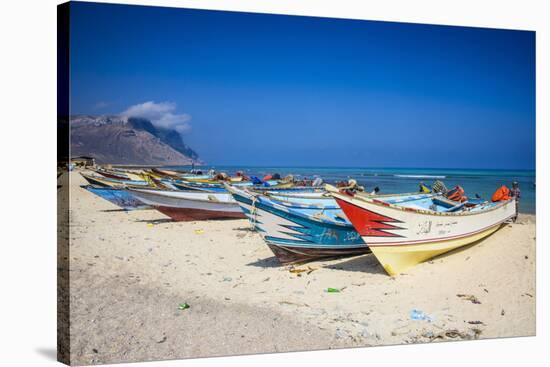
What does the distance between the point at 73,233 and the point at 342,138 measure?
277cm

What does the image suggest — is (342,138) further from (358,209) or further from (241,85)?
(241,85)

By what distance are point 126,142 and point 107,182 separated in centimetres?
106

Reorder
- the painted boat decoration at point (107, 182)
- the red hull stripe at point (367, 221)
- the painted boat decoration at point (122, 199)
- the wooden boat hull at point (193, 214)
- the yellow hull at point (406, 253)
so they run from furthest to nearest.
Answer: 1. the wooden boat hull at point (193, 214)
2. the painted boat decoration at point (122, 199)
3. the yellow hull at point (406, 253)
4. the red hull stripe at point (367, 221)
5. the painted boat decoration at point (107, 182)

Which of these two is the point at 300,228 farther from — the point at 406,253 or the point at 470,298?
the point at 470,298

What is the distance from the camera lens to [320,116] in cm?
652

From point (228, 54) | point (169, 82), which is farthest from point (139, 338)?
point (228, 54)

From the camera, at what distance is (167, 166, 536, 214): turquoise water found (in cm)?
656

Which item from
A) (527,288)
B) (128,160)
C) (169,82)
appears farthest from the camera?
(527,288)

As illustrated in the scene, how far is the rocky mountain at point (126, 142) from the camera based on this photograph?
5516 mm

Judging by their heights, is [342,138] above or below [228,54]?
below

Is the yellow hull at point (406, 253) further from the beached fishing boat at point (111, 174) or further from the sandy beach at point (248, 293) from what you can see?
the beached fishing boat at point (111, 174)

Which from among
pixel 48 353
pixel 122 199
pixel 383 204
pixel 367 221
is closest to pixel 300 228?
pixel 367 221

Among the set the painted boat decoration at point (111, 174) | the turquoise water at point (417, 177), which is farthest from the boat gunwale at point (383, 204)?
the painted boat decoration at point (111, 174)

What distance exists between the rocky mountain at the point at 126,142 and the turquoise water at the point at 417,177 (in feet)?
1.47
